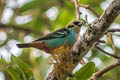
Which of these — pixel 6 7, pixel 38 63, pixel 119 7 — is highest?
pixel 119 7

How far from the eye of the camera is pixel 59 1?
566cm

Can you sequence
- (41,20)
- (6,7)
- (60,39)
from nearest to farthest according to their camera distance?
(60,39)
(6,7)
(41,20)

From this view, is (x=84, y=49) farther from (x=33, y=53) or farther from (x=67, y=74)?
(x=33, y=53)

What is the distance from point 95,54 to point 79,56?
221cm

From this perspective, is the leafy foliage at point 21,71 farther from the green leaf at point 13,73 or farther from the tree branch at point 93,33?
the tree branch at point 93,33

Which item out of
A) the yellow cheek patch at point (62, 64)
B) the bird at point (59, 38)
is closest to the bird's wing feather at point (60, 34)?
the bird at point (59, 38)

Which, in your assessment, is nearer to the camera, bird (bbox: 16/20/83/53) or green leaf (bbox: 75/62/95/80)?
green leaf (bbox: 75/62/95/80)

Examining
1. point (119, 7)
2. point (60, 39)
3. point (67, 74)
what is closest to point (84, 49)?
point (67, 74)

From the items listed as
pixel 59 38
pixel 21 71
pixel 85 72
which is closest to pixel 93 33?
pixel 85 72

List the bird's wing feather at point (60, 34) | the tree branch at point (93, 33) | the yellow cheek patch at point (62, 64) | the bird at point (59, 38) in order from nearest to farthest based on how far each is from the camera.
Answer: the tree branch at point (93, 33)
the yellow cheek patch at point (62, 64)
the bird at point (59, 38)
the bird's wing feather at point (60, 34)

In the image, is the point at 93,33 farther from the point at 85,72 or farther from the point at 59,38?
the point at 59,38

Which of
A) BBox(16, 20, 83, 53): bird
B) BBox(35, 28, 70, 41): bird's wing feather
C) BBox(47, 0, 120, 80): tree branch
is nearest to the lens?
BBox(47, 0, 120, 80): tree branch

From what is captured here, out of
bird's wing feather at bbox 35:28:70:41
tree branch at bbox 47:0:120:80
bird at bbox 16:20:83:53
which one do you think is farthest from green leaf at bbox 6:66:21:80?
bird's wing feather at bbox 35:28:70:41

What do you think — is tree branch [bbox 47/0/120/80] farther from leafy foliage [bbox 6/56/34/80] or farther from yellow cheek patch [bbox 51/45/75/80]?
leafy foliage [bbox 6/56/34/80]
